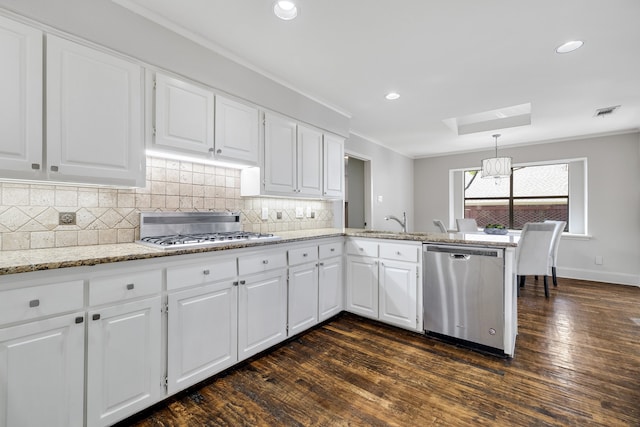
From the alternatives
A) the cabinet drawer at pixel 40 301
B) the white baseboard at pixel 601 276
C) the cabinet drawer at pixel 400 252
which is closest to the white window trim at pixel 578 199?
the white baseboard at pixel 601 276

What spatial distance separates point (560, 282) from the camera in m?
4.61

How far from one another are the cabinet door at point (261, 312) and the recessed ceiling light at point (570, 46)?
2.81m

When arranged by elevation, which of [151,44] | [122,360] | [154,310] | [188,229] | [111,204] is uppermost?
[151,44]

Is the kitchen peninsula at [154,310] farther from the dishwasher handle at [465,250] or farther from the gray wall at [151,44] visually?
the gray wall at [151,44]

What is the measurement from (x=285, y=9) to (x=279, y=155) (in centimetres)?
123

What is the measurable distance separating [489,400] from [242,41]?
2.96m

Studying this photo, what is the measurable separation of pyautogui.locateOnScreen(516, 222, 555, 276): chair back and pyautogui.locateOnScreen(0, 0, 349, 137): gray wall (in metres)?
3.19

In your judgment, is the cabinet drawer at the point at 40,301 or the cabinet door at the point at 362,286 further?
the cabinet door at the point at 362,286

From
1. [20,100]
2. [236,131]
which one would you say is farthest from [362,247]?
[20,100]

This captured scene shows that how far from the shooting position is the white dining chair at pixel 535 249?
3.47 meters

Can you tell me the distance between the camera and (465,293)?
235cm

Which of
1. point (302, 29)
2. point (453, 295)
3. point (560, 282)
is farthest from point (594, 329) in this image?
point (302, 29)

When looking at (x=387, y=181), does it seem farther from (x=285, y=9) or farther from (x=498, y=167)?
(x=285, y=9)

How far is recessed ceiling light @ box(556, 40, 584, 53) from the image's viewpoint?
2.14 metres
